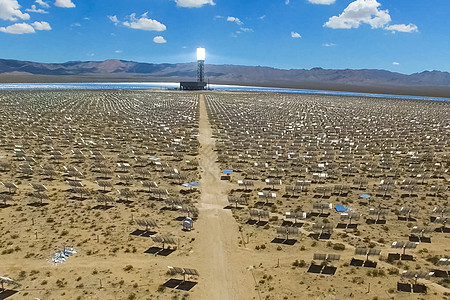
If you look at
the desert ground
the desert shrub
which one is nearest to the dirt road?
the desert ground

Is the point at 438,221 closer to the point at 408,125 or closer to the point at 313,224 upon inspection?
the point at 313,224

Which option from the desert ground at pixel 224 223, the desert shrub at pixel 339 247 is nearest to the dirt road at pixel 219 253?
the desert ground at pixel 224 223

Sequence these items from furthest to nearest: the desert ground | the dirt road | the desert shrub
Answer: the desert shrub, the desert ground, the dirt road

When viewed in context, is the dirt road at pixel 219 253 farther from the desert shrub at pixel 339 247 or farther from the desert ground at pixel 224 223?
the desert shrub at pixel 339 247

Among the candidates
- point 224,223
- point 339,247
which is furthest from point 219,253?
point 339,247

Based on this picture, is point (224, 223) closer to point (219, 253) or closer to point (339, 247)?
point (219, 253)

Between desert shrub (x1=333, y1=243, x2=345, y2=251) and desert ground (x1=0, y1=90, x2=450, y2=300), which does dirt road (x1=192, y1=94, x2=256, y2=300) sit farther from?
desert shrub (x1=333, y1=243, x2=345, y2=251)
